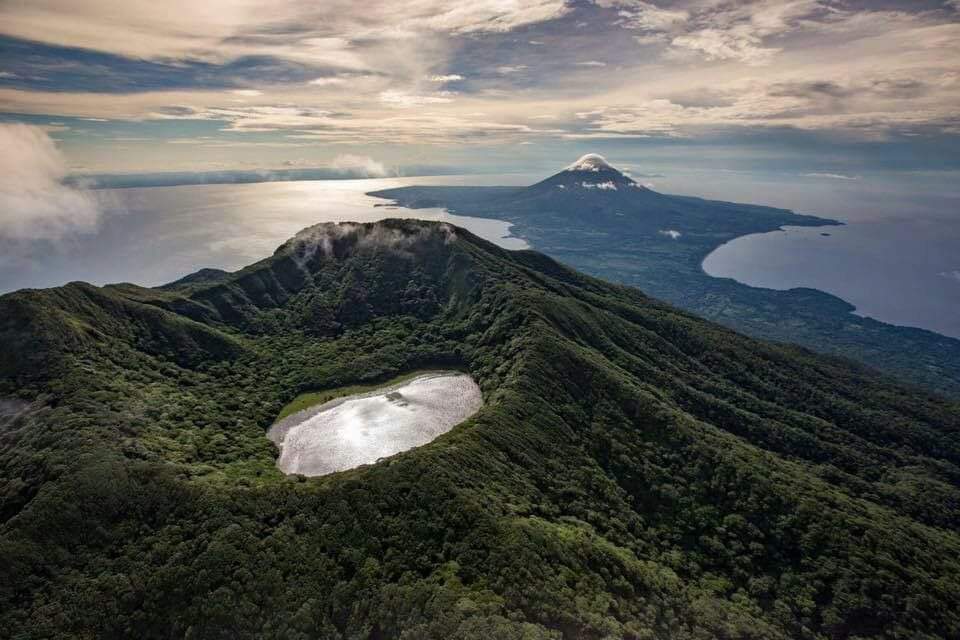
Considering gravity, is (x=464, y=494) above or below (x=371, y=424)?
above

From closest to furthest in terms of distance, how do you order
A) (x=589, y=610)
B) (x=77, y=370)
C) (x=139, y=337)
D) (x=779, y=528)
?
(x=589, y=610) < (x=779, y=528) < (x=77, y=370) < (x=139, y=337)

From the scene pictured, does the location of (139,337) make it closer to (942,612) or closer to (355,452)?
(355,452)

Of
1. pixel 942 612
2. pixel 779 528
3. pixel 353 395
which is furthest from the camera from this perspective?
pixel 353 395

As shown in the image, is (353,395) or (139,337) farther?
→ (139,337)

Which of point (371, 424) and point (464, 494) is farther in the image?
point (371, 424)

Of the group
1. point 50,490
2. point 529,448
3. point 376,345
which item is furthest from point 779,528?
point 50,490

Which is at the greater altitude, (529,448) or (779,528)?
(529,448)
